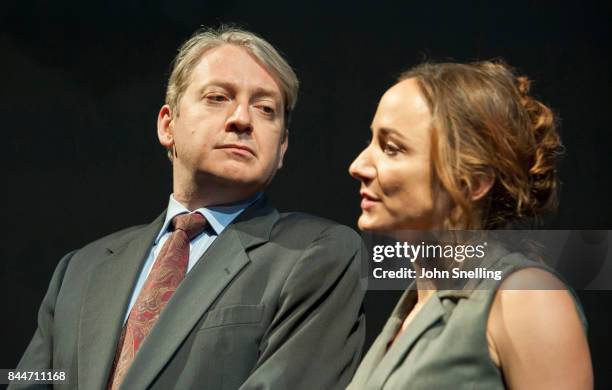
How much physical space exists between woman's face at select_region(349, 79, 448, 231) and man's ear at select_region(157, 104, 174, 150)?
0.94m

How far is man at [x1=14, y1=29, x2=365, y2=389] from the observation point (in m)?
2.42

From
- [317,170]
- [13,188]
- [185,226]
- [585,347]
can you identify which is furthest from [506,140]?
[13,188]

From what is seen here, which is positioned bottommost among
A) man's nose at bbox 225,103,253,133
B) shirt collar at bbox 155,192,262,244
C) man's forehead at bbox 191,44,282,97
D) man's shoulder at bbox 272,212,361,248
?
man's shoulder at bbox 272,212,361,248

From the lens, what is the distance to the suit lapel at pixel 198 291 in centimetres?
242

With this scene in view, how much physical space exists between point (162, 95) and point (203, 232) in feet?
2.72

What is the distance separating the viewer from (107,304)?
2.65m

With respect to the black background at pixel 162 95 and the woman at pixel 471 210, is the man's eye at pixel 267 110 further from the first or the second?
the woman at pixel 471 210

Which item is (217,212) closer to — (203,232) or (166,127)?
(203,232)

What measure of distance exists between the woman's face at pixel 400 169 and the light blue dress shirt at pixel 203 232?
68 centimetres

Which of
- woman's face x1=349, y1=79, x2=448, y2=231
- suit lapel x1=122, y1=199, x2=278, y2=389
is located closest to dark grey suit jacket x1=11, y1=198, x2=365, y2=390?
suit lapel x1=122, y1=199, x2=278, y2=389

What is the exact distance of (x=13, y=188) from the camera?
3.38 m

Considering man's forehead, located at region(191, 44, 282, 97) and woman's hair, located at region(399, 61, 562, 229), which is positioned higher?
man's forehead, located at region(191, 44, 282, 97)

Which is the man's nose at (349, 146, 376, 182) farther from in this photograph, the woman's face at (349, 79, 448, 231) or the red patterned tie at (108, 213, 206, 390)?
the red patterned tie at (108, 213, 206, 390)

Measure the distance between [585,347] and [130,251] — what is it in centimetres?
138
